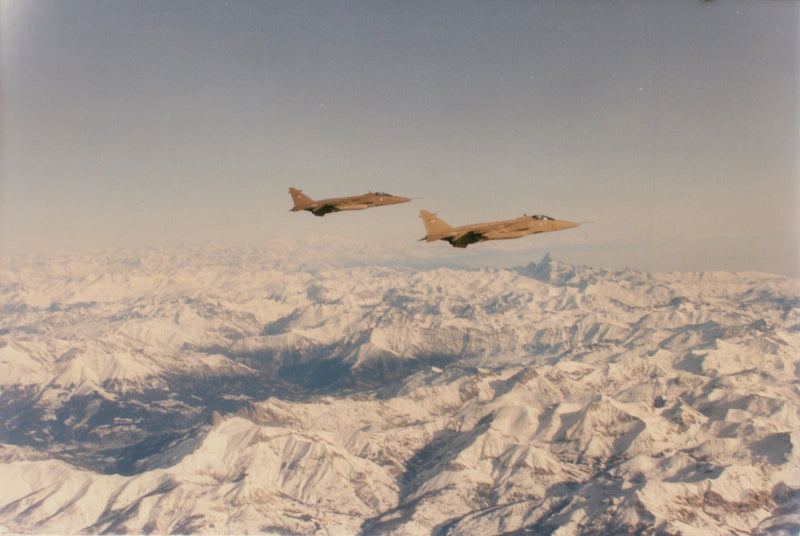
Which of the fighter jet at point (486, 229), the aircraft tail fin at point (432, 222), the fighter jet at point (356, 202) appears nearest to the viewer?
the fighter jet at point (486, 229)

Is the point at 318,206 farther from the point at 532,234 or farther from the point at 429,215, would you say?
the point at 532,234

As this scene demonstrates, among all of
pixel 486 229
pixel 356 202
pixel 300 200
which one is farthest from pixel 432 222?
pixel 300 200

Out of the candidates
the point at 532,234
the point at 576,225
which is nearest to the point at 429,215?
the point at 532,234

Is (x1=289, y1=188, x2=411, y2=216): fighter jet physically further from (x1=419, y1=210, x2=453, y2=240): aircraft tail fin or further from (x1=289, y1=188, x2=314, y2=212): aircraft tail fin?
(x1=419, y1=210, x2=453, y2=240): aircraft tail fin

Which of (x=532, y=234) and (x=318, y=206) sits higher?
(x=318, y=206)

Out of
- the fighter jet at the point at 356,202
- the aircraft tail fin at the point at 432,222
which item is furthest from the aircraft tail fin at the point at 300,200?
the aircraft tail fin at the point at 432,222

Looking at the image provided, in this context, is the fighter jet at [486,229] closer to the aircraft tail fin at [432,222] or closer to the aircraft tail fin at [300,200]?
the aircraft tail fin at [432,222]

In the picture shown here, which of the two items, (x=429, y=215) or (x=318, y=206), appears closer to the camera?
(x=429, y=215)

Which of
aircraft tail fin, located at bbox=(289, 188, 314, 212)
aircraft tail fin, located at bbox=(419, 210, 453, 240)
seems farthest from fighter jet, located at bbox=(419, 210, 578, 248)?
aircraft tail fin, located at bbox=(289, 188, 314, 212)

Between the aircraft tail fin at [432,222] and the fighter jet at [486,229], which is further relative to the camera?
the aircraft tail fin at [432,222]
